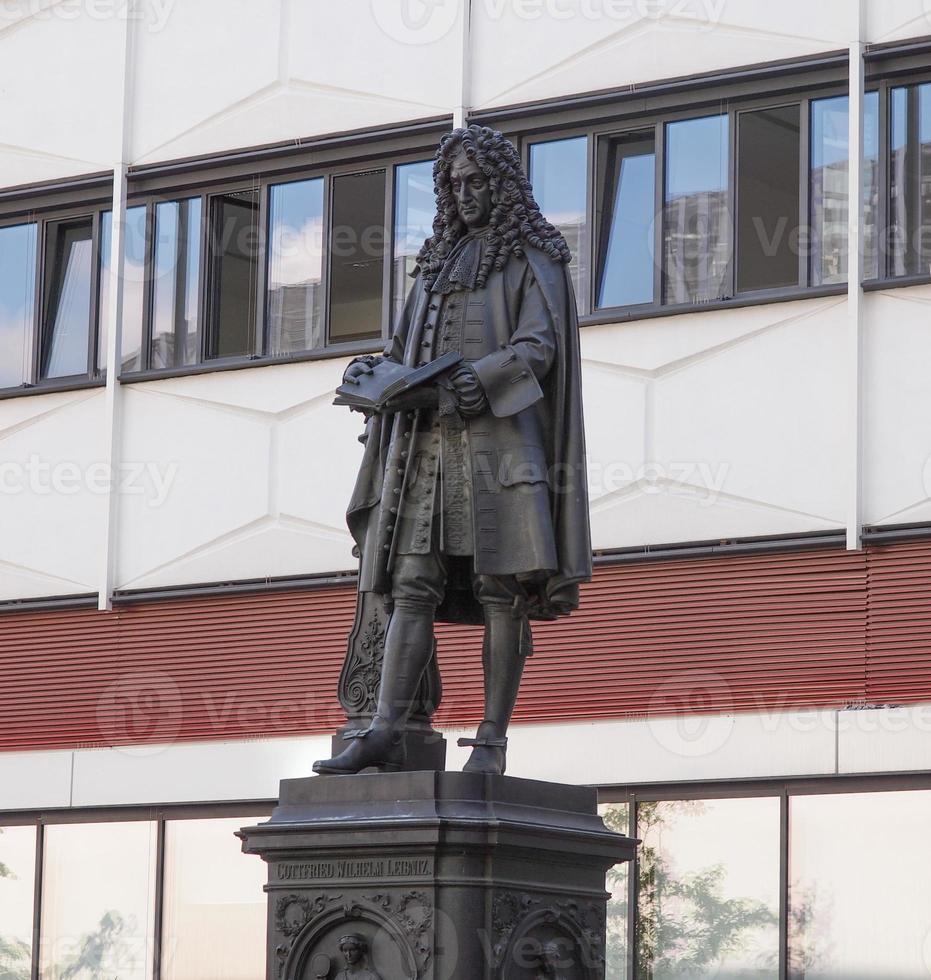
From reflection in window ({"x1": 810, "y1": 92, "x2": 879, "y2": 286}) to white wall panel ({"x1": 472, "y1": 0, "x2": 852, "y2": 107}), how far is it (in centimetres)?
51

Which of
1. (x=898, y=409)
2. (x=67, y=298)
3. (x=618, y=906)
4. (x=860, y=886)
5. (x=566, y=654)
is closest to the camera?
(x=860, y=886)

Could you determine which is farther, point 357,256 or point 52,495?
point 52,495

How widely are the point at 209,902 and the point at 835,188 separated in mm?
7709

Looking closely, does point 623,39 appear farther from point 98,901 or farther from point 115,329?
point 98,901

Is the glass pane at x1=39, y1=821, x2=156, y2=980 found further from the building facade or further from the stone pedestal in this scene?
the stone pedestal

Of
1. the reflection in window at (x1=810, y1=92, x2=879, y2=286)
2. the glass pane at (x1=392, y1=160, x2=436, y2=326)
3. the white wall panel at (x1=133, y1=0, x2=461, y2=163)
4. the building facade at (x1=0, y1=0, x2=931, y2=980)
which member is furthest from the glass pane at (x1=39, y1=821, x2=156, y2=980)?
the reflection in window at (x1=810, y1=92, x2=879, y2=286)

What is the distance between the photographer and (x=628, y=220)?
20.0 metres

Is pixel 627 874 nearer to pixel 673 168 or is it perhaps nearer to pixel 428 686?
pixel 673 168

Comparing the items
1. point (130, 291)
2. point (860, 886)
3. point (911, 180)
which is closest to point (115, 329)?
point (130, 291)

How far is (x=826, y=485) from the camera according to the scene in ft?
60.7

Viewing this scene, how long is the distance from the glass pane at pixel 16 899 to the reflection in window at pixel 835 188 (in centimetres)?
838

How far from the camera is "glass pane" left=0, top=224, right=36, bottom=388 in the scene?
22938 mm

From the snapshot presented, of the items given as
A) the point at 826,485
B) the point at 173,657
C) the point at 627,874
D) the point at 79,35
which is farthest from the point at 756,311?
the point at 79,35

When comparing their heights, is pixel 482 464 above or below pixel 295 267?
below
